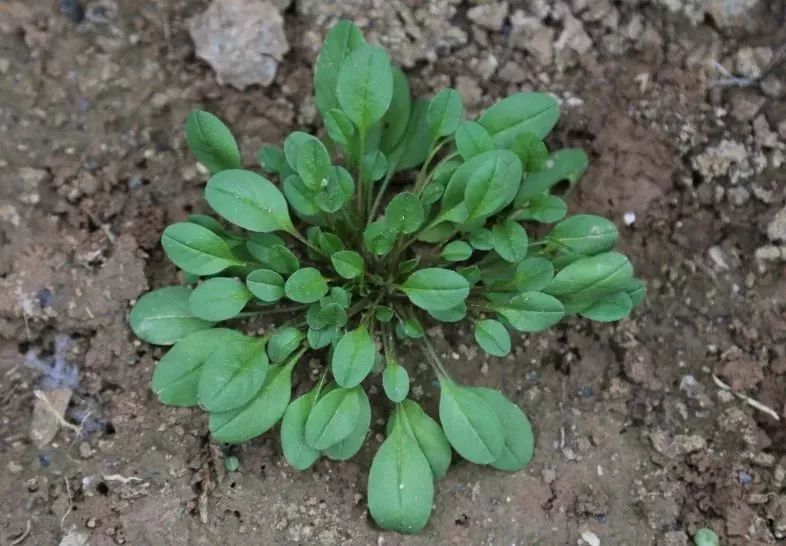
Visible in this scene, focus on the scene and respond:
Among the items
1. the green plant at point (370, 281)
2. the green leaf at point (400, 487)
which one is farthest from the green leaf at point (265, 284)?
the green leaf at point (400, 487)

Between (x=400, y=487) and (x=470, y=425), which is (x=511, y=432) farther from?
(x=400, y=487)

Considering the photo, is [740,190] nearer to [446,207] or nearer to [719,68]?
[719,68]

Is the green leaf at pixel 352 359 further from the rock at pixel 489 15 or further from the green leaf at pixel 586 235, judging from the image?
A: the rock at pixel 489 15

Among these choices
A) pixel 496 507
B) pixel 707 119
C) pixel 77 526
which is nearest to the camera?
pixel 77 526

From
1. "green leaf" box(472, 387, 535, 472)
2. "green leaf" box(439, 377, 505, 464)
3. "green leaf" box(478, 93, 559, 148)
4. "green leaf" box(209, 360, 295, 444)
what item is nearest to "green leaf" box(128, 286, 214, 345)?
"green leaf" box(209, 360, 295, 444)

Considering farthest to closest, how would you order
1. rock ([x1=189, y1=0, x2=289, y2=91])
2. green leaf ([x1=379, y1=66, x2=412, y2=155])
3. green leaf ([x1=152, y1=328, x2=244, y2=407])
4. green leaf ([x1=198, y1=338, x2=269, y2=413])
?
1. rock ([x1=189, y1=0, x2=289, y2=91])
2. green leaf ([x1=379, y1=66, x2=412, y2=155])
3. green leaf ([x1=152, y1=328, x2=244, y2=407])
4. green leaf ([x1=198, y1=338, x2=269, y2=413])

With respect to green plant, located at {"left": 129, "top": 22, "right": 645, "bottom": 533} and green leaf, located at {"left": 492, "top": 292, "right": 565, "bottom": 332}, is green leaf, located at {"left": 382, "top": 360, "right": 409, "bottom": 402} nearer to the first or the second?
green plant, located at {"left": 129, "top": 22, "right": 645, "bottom": 533}

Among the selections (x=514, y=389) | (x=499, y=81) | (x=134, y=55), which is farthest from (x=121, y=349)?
(x=499, y=81)
